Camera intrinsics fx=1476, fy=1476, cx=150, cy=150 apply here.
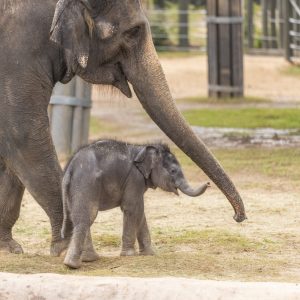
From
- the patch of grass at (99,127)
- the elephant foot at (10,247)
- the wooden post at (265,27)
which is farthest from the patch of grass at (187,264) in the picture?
the wooden post at (265,27)

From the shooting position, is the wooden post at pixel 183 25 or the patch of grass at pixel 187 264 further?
the wooden post at pixel 183 25

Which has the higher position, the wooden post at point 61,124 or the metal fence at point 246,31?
the wooden post at point 61,124

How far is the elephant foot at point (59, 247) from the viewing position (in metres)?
9.20

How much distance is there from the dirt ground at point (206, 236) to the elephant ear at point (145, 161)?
0.52 m

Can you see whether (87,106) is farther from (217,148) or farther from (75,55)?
(75,55)

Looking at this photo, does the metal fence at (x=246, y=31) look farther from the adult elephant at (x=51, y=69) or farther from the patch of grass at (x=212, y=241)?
the adult elephant at (x=51, y=69)

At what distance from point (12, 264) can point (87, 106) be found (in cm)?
696

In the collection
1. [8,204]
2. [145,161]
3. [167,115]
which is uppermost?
[167,115]

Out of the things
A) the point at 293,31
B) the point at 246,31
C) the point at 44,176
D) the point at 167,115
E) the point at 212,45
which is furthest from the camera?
the point at 246,31

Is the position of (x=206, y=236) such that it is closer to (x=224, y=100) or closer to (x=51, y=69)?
(x=51, y=69)

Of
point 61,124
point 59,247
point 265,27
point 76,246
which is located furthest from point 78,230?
point 265,27

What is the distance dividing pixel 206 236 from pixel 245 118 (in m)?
9.53

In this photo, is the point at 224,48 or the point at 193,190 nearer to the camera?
the point at 193,190

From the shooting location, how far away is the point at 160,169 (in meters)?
8.93
